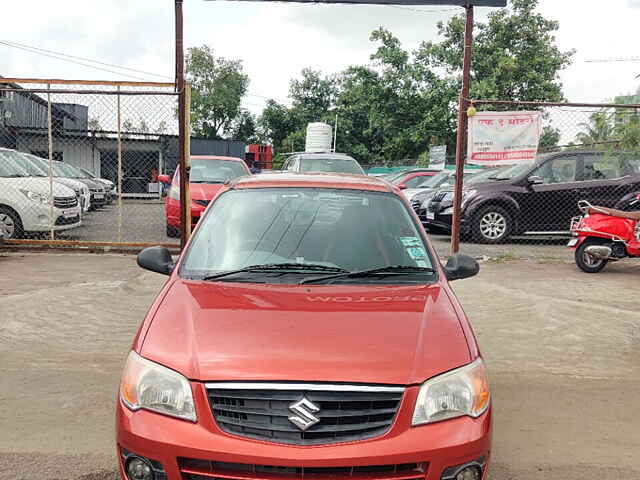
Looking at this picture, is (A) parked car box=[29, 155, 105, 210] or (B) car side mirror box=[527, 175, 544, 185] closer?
(B) car side mirror box=[527, 175, 544, 185]

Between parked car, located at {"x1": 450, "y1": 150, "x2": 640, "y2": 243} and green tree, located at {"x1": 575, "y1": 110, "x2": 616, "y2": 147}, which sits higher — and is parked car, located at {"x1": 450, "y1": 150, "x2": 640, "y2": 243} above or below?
below

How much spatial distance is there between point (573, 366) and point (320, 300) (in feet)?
10.1

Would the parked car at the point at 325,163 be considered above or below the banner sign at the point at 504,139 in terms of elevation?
below

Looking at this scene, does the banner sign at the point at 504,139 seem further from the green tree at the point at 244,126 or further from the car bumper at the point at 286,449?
the green tree at the point at 244,126

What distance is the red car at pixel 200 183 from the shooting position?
11266mm

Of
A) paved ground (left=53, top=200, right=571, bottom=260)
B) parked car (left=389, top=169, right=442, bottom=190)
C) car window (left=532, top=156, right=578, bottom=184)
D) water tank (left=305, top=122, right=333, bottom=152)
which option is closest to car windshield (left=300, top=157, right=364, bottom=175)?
paved ground (left=53, top=200, right=571, bottom=260)

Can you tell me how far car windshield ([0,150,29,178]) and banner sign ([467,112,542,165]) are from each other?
7713 mm

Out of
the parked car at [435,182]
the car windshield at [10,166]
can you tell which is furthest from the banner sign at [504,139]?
the car windshield at [10,166]

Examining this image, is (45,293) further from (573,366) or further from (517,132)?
(517,132)

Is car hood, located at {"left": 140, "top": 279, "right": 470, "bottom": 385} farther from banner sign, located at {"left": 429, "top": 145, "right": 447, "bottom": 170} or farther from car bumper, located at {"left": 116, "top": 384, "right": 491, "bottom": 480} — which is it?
banner sign, located at {"left": 429, "top": 145, "right": 447, "bottom": 170}

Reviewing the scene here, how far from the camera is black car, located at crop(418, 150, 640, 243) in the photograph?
37.7 feet

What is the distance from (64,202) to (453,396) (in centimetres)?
985

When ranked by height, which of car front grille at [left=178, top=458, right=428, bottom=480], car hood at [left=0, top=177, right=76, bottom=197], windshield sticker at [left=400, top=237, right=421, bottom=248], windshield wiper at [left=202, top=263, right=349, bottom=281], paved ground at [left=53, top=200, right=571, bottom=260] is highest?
car hood at [left=0, top=177, right=76, bottom=197]

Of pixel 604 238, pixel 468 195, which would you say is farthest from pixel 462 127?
pixel 468 195
